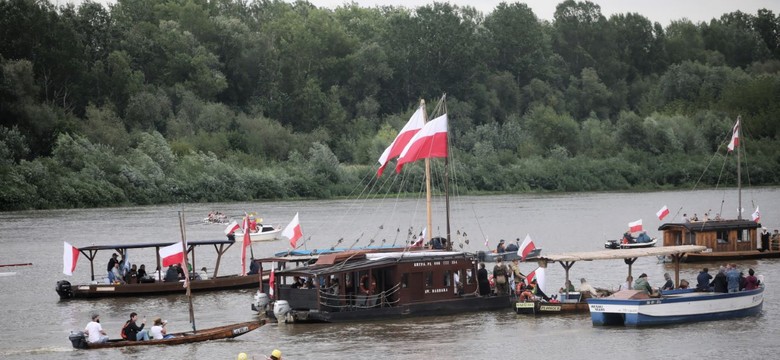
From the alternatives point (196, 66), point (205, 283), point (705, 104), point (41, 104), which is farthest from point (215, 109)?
point (205, 283)

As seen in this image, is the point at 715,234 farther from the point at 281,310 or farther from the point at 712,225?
the point at 281,310

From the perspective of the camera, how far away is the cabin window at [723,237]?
6456 cm

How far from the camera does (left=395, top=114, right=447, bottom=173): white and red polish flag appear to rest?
49312mm

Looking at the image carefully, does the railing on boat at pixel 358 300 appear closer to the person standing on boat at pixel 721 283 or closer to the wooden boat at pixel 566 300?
the wooden boat at pixel 566 300

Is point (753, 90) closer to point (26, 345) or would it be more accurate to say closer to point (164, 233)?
point (164, 233)

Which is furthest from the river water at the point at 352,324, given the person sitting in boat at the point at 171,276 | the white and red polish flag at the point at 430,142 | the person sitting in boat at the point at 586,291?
the white and red polish flag at the point at 430,142

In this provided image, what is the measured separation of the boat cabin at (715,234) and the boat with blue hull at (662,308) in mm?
18285

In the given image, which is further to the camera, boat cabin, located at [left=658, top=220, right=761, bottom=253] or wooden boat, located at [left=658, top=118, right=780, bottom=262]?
wooden boat, located at [left=658, top=118, right=780, bottom=262]

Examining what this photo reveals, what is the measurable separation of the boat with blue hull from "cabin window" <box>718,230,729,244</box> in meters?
19.5

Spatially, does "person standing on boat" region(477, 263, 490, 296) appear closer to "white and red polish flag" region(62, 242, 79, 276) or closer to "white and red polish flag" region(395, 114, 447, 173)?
"white and red polish flag" region(395, 114, 447, 173)

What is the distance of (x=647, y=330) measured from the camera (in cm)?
4344

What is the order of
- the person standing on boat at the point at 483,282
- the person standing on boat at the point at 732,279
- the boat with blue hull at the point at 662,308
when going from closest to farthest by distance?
the boat with blue hull at the point at 662,308 < the person standing on boat at the point at 732,279 < the person standing on boat at the point at 483,282

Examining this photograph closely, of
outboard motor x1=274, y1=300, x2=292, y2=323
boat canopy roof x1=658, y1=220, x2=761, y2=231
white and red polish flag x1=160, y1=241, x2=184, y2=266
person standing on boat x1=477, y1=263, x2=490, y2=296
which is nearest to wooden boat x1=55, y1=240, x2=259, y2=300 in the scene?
white and red polish flag x1=160, y1=241, x2=184, y2=266

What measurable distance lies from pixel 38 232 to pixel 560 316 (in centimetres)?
5316
